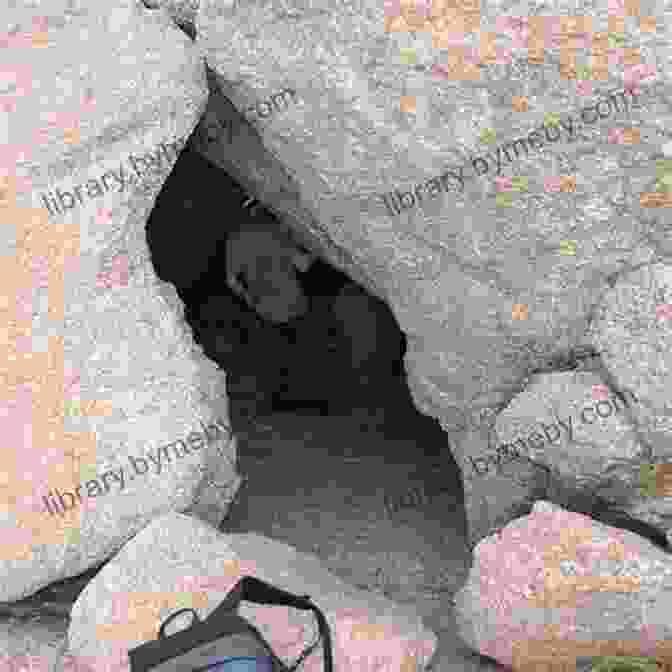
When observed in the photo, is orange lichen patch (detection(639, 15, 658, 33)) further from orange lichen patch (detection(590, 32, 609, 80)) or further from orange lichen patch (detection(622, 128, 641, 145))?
orange lichen patch (detection(622, 128, 641, 145))

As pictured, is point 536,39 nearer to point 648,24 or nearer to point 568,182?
→ point 648,24

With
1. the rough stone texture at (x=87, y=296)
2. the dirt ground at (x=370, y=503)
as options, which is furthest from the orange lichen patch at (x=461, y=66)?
the dirt ground at (x=370, y=503)

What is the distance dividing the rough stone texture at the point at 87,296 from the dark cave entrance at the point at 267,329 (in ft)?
5.26

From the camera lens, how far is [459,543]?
3744 millimetres

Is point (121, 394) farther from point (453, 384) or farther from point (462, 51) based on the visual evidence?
point (462, 51)

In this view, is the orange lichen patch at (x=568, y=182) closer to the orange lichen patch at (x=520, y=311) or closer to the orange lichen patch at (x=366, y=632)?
the orange lichen patch at (x=520, y=311)

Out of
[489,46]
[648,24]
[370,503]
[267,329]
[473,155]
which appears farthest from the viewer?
[267,329]

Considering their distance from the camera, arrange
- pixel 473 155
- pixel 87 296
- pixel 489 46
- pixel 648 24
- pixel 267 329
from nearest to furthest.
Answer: pixel 648 24, pixel 489 46, pixel 473 155, pixel 87 296, pixel 267 329

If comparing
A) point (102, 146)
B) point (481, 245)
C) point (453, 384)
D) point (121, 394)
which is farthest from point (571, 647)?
point (102, 146)

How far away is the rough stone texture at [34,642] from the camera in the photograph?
313 centimetres

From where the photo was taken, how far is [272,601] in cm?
291

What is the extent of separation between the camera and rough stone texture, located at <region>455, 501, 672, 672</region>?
2766mm

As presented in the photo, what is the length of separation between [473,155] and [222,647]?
1597 millimetres

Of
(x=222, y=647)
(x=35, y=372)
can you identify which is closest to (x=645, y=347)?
(x=222, y=647)
